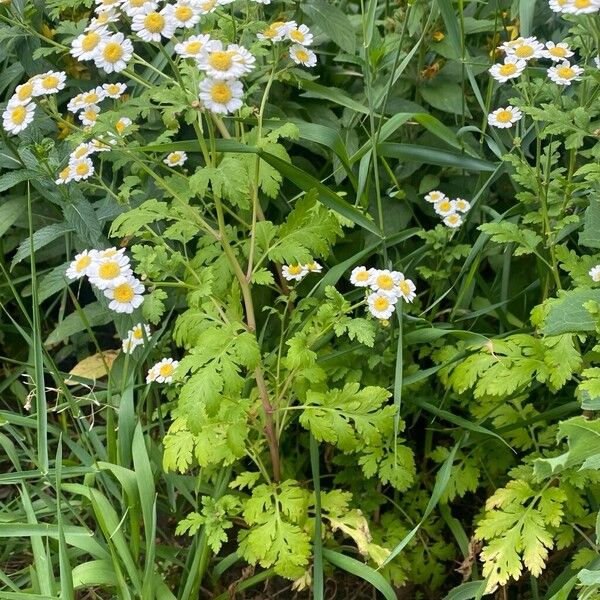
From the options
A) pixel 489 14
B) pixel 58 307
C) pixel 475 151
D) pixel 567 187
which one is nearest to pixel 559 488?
pixel 567 187

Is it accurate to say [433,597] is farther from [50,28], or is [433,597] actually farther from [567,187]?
[50,28]

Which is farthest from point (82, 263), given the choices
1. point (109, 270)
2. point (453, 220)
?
point (453, 220)

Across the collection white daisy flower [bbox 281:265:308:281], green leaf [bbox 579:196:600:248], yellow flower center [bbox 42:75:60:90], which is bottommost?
white daisy flower [bbox 281:265:308:281]

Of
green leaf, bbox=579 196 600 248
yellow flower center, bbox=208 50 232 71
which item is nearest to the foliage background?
green leaf, bbox=579 196 600 248

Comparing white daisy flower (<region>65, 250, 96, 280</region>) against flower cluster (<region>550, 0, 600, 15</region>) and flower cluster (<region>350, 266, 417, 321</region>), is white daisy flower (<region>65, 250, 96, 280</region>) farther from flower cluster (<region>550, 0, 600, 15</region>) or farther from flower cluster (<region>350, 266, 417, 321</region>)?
flower cluster (<region>550, 0, 600, 15</region>)

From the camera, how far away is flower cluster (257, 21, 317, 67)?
1504 mm

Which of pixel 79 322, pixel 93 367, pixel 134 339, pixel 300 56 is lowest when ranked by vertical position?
pixel 93 367

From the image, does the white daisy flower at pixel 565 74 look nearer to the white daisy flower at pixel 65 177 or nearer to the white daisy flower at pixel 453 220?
the white daisy flower at pixel 453 220

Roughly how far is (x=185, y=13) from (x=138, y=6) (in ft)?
0.25

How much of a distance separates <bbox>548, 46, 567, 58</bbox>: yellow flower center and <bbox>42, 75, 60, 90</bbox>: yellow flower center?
3.06 feet

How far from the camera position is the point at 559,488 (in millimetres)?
1451

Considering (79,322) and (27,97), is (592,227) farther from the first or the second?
(79,322)

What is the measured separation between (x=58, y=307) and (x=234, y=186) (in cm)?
122

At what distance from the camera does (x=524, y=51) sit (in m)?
1.58
